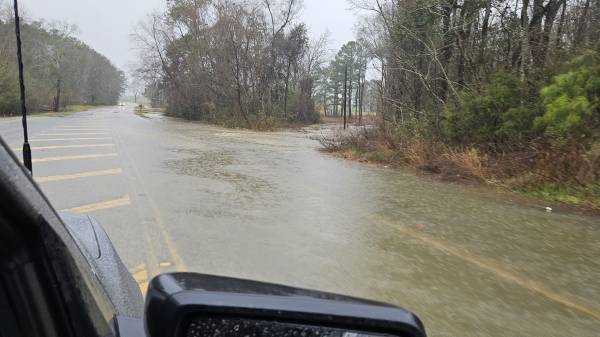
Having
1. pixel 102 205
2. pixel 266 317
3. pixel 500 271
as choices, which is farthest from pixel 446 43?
pixel 266 317

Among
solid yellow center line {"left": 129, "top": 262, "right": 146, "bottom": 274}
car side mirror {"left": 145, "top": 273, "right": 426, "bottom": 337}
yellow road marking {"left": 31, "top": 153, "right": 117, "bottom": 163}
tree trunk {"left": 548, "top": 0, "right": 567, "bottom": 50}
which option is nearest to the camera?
car side mirror {"left": 145, "top": 273, "right": 426, "bottom": 337}

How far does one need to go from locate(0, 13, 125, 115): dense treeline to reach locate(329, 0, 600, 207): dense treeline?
9.14m

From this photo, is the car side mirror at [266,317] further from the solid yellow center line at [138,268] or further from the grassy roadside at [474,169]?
the grassy roadside at [474,169]

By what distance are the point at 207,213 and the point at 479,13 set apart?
11667mm

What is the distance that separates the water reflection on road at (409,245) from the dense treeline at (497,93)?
1340 mm

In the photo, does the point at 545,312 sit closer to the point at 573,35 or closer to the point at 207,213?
the point at 207,213

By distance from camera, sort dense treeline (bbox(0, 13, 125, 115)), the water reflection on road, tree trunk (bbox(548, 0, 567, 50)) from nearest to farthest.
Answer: the water reflection on road
dense treeline (bbox(0, 13, 125, 115))
tree trunk (bbox(548, 0, 567, 50))

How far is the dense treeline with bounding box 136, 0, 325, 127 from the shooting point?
33.8 metres

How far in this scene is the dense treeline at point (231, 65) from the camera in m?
33.8

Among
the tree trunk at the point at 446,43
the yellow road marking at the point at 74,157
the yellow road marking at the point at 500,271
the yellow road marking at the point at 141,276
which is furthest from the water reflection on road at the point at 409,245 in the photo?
the tree trunk at the point at 446,43

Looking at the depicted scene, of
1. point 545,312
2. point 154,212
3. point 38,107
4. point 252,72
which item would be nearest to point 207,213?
point 154,212

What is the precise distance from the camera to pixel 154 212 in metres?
6.70

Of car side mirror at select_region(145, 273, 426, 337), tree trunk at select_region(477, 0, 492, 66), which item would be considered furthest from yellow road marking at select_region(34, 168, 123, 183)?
tree trunk at select_region(477, 0, 492, 66)

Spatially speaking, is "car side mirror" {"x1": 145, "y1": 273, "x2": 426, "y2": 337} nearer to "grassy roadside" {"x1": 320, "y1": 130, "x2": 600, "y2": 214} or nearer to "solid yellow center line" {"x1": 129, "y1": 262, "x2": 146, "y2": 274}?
"solid yellow center line" {"x1": 129, "y1": 262, "x2": 146, "y2": 274}
